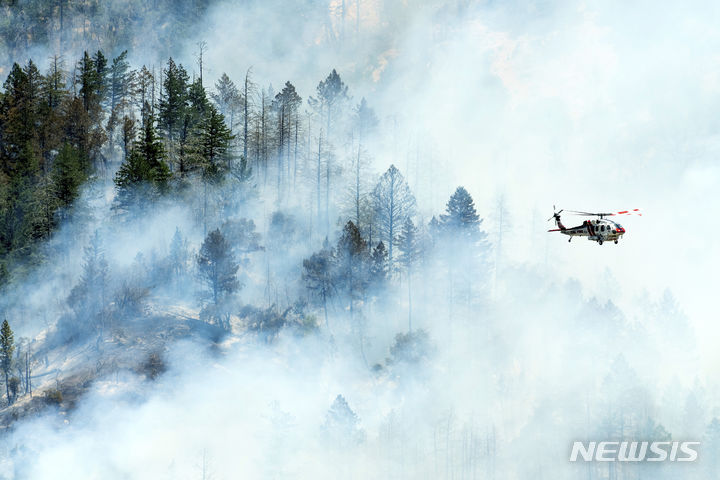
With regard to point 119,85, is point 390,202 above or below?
below

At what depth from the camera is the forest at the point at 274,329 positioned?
61.0m

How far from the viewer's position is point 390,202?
259ft

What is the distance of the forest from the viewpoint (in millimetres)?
61031

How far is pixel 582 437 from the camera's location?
72750 mm

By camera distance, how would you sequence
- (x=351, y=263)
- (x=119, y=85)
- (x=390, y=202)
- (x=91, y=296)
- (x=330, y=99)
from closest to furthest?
(x=91, y=296)
(x=351, y=263)
(x=390, y=202)
(x=119, y=85)
(x=330, y=99)

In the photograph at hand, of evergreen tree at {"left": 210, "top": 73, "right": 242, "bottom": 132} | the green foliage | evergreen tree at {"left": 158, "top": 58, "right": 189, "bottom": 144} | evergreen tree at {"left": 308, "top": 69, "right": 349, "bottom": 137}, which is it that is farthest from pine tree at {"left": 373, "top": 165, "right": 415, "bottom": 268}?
the green foliage

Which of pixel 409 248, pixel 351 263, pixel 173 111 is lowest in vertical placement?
pixel 351 263

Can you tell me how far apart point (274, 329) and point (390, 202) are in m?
18.9

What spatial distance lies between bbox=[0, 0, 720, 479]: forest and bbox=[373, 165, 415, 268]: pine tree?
0.25 m

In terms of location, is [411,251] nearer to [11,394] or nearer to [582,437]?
[582,437]

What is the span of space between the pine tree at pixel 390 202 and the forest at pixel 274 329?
0.82ft

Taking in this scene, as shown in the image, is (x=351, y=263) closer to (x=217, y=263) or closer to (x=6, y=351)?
(x=217, y=263)

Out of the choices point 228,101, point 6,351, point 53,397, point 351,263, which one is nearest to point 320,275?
point 351,263

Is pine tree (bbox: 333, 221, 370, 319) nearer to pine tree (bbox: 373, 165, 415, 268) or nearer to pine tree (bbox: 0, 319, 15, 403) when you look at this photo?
pine tree (bbox: 373, 165, 415, 268)
